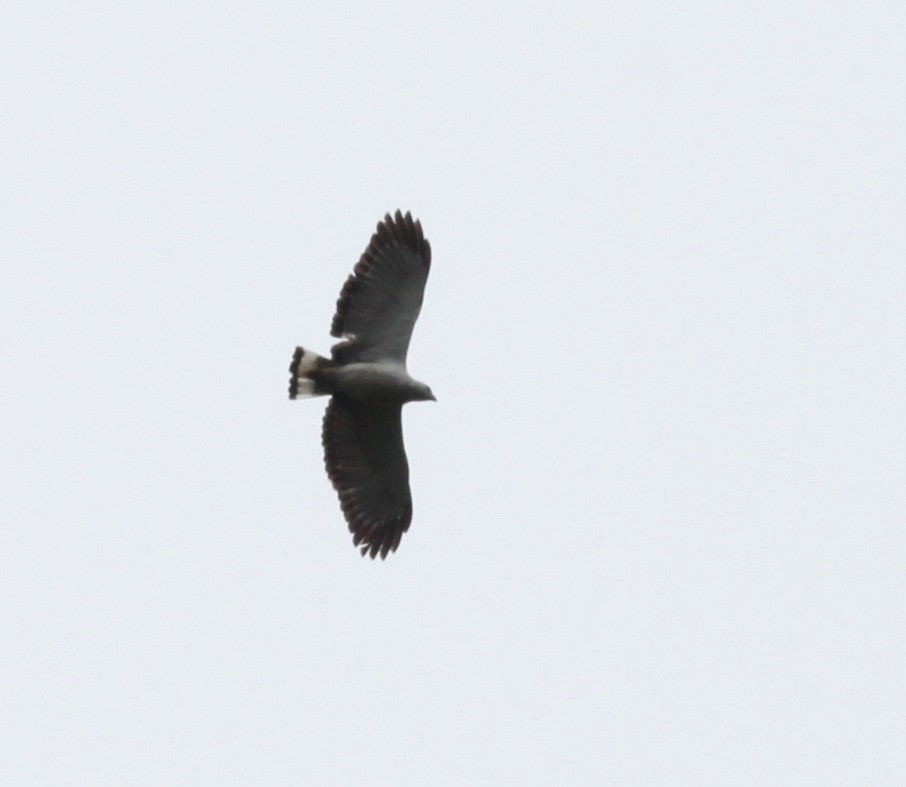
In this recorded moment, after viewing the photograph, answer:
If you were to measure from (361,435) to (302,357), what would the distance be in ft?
3.65

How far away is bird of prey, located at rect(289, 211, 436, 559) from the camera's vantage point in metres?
18.8

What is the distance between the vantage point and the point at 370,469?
65.3ft

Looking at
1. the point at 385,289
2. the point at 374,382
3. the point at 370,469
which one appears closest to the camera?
the point at 385,289

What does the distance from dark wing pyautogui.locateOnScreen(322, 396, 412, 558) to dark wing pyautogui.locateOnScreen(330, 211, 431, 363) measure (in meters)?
0.79

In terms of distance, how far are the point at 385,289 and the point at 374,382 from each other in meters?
0.97

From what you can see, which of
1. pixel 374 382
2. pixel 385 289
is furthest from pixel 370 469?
pixel 385 289

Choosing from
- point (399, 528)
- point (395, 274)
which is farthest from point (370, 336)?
point (399, 528)

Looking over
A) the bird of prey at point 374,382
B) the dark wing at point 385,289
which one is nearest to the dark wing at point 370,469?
the bird of prey at point 374,382

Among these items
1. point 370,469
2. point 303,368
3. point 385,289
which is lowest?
point 370,469

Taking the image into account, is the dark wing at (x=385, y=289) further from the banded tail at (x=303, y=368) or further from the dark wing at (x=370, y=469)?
the dark wing at (x=370, y=469)

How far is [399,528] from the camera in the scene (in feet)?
66.0

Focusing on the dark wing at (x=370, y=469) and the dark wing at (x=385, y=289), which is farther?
the dark wing at (x=370, y=469)

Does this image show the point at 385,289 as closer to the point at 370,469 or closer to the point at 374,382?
the point at 374,382

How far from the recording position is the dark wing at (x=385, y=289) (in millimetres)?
18781
